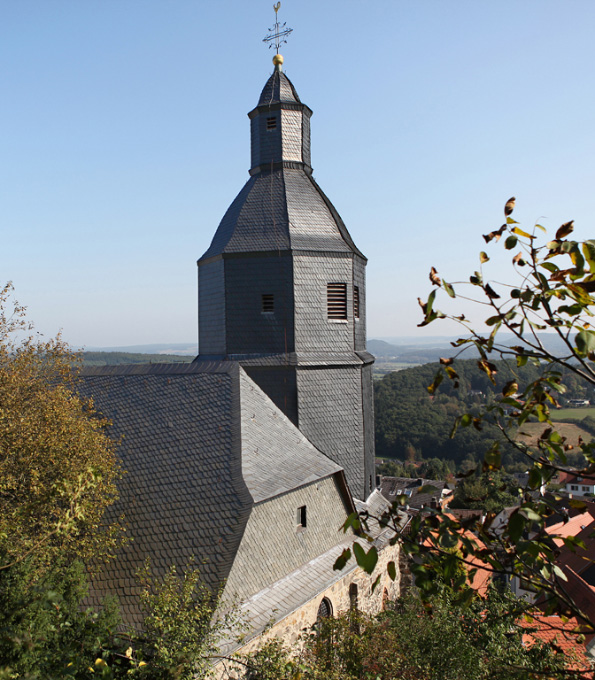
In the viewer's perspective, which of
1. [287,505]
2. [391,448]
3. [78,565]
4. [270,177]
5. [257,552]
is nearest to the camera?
[78,565]

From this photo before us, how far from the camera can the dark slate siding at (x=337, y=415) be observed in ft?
52.3

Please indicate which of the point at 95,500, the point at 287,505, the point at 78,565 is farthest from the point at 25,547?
the point at 287,505

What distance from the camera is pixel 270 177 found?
17859 millimetres

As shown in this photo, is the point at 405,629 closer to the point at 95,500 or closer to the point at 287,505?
the point at 287,505

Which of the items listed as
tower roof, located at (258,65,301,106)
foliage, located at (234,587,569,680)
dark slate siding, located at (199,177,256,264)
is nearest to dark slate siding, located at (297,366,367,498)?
dark slate siding, located at (199,177,256,264)

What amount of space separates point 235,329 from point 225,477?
5987 mm

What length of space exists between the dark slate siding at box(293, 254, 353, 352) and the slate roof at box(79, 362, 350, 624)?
250cm

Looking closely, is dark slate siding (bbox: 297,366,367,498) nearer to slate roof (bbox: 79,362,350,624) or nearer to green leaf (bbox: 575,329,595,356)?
slate roof (bbox: 79,362,350,624)

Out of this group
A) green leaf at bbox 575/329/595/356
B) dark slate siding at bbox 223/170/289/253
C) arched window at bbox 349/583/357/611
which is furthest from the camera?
dark slate siding at bbox 223/170/289/253

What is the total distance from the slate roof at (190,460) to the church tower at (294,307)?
1.54 metres

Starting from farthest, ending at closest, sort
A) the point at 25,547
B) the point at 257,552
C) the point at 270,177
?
the point at 270,177
the point at 257,552
the point at 25,547

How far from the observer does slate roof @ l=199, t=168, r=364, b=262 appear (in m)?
16.6

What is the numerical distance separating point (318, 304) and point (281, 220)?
276 centimetres

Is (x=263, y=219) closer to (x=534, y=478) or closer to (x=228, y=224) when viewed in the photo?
(x=228, y=224)
